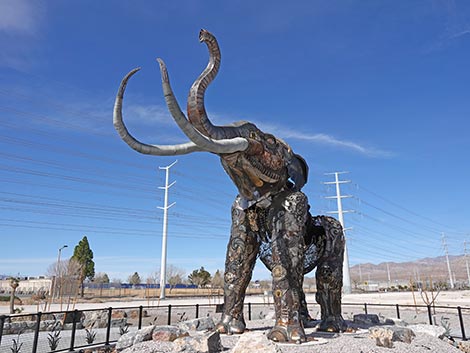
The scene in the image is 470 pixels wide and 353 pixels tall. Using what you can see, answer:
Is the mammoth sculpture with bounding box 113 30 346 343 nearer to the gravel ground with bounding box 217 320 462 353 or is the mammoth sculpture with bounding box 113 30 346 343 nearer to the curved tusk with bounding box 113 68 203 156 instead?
the curved tusk with bounding box 113 68 203 156

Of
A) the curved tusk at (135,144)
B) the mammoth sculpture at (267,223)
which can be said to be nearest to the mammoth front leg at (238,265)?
the mammoth sculpture at (267,223)

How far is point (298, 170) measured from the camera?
25.1 feet

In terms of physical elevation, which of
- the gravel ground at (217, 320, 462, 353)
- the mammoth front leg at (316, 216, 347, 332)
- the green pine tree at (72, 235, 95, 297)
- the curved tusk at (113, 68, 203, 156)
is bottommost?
the gravel ground at (217, 320, 462, 353)

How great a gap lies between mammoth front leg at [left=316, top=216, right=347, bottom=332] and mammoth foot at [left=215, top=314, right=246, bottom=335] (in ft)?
6.10

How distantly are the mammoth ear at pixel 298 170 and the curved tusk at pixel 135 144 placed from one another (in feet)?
8.23

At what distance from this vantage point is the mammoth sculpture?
5086mm

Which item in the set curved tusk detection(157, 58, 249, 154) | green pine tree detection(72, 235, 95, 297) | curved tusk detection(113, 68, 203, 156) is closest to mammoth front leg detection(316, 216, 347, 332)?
curved tusk detection(157, 58, 249, 154)

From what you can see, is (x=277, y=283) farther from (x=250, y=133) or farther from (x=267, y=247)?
(x=250, y=133)

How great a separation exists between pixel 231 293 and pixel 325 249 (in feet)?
7.74

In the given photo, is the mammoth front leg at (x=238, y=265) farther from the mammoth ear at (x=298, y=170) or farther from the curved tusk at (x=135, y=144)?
the curved tusk at (x=135, y=144)

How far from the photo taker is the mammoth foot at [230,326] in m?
7.11

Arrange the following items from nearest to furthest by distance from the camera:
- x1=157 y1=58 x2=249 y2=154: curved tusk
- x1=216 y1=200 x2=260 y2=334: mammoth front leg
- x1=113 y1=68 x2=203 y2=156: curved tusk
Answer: x1=157 y1=58 x2=249 y2=154: curved tusk, x1=113 y1=68 x2=203 y2=156: curved tusk, x1=216 y1=200 x2=260 y2=334: mammoth front leg

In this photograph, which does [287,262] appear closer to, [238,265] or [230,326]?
[238,265]

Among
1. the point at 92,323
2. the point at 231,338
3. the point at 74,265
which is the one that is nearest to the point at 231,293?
the point at 231,338
